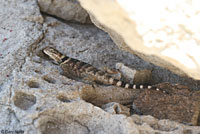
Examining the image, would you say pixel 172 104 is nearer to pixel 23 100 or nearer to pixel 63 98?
pixel 63 98

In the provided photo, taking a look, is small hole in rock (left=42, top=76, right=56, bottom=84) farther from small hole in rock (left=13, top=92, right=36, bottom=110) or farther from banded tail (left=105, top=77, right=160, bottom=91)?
banded tail (left=105, top=77, right=160, bottom=91)

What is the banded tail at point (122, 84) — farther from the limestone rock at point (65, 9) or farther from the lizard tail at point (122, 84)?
the limestone rock at point (65, 9)

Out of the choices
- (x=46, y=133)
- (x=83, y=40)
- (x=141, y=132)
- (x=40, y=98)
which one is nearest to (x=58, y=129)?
(x=46, y=133)

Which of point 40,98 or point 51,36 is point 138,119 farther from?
point 51,36

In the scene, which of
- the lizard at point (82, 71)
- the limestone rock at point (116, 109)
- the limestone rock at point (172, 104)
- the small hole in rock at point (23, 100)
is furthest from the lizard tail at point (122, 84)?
the small hole in rock at point (23, 100)

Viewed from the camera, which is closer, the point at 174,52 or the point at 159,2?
the point at 159,2

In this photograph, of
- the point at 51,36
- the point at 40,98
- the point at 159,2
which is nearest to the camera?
the point at 159,2

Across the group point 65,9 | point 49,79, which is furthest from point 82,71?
point 65,9
